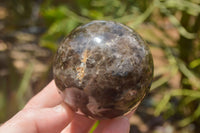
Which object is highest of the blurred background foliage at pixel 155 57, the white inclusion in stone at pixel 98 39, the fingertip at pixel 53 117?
the white inclusion in stone at pixel 98 39

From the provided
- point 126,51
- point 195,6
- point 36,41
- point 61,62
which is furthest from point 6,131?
point 36,41

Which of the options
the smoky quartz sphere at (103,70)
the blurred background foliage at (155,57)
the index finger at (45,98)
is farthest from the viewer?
the blurred background foliage at (155,57)

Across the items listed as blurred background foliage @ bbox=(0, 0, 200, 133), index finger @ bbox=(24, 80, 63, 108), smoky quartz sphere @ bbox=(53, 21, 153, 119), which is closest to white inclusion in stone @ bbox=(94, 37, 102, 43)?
smoky quartz sphere @ bbox=(53, 21, 153, 119)

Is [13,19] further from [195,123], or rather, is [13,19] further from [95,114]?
[95,114]

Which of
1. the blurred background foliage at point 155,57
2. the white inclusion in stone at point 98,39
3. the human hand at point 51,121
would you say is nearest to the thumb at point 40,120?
the human hand at point 51,121

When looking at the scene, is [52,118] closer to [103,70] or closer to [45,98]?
[45,98]

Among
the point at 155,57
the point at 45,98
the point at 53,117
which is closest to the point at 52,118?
the point at 53,117

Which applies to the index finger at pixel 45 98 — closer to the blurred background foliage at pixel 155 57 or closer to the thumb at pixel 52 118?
the thumb at pixel 52 118
